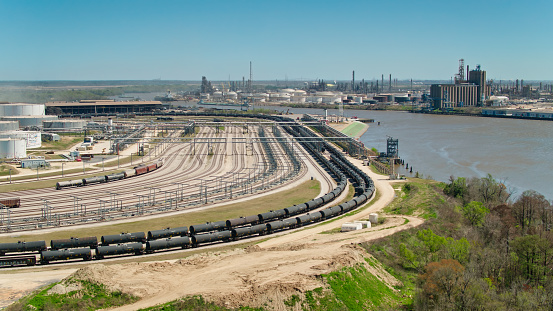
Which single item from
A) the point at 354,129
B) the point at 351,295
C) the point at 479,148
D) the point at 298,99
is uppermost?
the point at 298,99

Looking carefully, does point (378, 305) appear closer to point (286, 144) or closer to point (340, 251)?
point (340, 251)

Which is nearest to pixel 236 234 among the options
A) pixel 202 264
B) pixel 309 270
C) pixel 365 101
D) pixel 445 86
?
pixel 202 264

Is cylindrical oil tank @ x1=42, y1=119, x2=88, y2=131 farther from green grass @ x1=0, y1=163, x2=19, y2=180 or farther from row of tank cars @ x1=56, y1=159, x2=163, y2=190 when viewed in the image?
row of tank cars @ x1=56, y1=159, x2=163, y2=190

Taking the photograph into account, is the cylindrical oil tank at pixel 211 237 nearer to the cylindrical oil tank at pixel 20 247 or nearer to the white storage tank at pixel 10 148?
the cylindrical oil tank at pixel 20 247

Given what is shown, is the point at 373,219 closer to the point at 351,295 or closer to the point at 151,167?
the point at 351,295

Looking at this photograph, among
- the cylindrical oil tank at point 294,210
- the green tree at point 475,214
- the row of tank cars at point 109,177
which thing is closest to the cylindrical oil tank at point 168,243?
the cylindrical oil tank at point 294,210

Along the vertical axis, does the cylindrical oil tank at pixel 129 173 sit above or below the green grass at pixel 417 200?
above

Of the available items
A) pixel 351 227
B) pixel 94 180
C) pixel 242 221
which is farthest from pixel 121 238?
pixel 94 180
